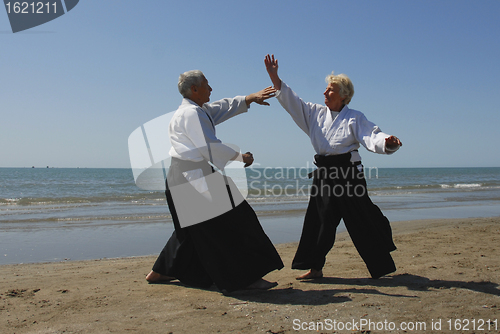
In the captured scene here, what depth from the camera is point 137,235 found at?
6.89m

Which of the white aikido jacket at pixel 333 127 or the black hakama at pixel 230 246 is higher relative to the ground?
the white aikido jacket at pixel 333 127

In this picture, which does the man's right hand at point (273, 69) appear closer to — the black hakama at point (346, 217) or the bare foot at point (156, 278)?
the black hakama at point (346, 217)

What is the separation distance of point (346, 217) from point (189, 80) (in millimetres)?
1740

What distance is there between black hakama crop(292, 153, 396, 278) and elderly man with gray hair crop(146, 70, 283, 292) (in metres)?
0.55

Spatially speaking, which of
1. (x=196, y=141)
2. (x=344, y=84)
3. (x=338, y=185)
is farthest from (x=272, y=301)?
(x=344, y=84)

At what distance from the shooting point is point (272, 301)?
2803mm

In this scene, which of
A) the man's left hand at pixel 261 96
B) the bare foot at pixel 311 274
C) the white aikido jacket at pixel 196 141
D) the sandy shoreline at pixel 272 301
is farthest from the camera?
the bare foot at pixel 311 274

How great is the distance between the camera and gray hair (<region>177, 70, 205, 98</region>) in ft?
9.83

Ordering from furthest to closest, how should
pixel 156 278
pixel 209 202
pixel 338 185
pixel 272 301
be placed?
pixel 156 278
pixel 338 185
pixel 209 202
pixel 272 301

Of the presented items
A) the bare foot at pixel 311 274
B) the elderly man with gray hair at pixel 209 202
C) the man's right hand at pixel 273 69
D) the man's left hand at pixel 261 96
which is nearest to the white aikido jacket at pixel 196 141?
the elderly man with gray hair at pixel 209 202

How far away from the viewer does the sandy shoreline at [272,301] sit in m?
2.34

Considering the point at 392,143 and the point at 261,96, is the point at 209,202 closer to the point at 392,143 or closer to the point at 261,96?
the point at 261,96

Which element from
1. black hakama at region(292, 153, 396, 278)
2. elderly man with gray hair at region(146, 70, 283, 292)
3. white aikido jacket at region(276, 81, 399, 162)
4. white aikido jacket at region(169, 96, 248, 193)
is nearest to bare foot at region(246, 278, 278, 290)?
elderly man with gray hair at region(146, 70, 283, 292)

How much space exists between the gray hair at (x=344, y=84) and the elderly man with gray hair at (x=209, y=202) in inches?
42.9
